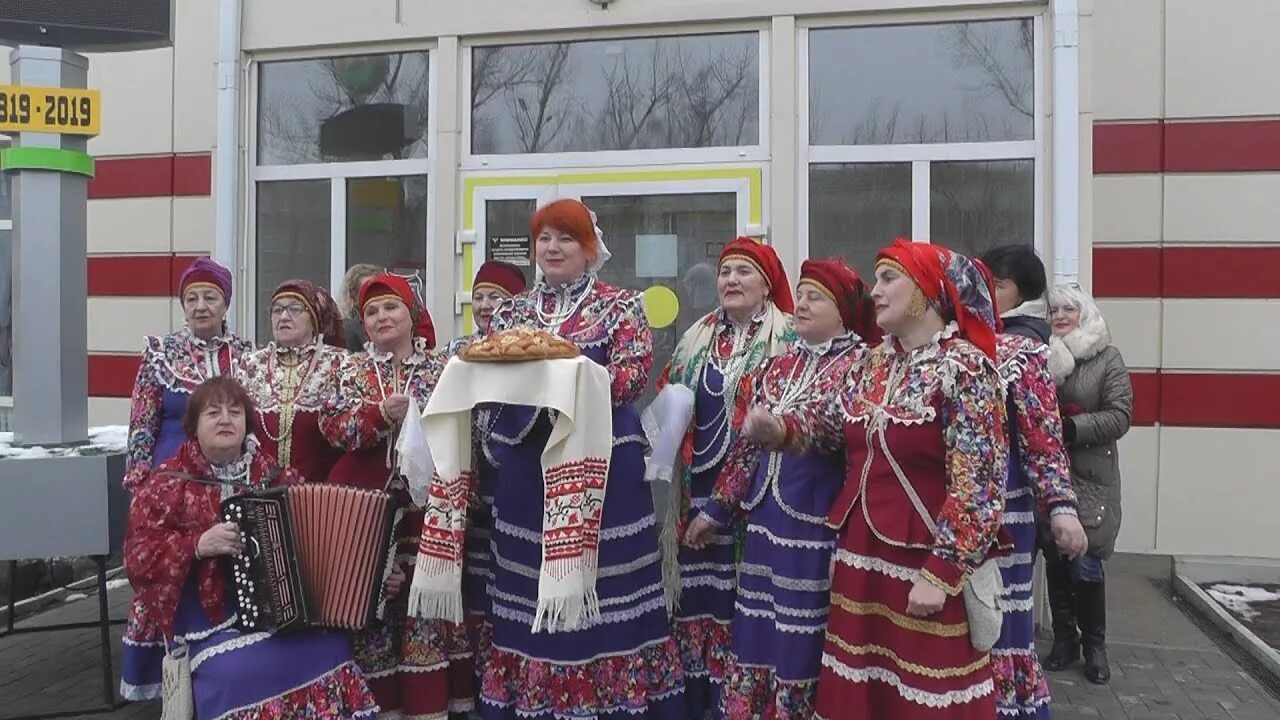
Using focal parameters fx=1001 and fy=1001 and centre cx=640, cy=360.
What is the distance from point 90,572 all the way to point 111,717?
Answer: 3268 millimetres

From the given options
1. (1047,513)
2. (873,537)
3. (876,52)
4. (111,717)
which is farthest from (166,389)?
(876,52)

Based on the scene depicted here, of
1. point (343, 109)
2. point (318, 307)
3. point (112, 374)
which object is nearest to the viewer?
point (318, 307)

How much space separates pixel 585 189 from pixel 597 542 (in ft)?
10.8

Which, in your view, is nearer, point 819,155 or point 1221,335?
point 819,155

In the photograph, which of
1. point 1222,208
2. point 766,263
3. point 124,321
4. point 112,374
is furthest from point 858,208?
point 112,374

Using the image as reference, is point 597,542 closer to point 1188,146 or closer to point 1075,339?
point 1075,339

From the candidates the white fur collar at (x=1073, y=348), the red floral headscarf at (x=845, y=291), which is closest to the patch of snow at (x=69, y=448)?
the red floral headscarf at (x=845, y=291)

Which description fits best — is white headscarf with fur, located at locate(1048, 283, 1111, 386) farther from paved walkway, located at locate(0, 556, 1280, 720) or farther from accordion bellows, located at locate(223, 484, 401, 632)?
accordion bellows, located at locate(223, 484, 401, 632)

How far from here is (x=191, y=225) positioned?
7.80m

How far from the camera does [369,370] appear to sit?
4.02m

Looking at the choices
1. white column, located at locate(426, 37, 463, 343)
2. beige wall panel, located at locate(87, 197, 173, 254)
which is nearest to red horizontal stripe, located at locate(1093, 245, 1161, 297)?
white column, located at locate(426, 37, 463, 343)

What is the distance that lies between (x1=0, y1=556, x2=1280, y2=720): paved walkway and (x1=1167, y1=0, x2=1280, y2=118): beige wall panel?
317 centimetres

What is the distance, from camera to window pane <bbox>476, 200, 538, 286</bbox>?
20.9ft

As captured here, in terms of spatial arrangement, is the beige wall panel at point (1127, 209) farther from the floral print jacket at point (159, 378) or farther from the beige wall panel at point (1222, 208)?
the floral print jacket at point (159, 378)
